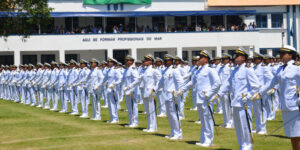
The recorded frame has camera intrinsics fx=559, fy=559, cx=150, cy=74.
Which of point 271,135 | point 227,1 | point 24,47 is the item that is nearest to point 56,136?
point 271,135

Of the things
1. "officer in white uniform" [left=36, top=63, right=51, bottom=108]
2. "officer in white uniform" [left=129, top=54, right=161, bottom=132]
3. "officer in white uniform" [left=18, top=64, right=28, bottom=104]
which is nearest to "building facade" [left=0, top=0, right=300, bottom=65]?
"officer in white uniform" [left=18, top=64, right=28, bottom=104]

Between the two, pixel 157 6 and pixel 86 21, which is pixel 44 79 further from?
pixel 157 6

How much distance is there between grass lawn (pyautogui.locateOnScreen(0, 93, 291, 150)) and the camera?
14070 mm

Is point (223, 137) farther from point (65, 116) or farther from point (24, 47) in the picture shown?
point (24, 47)

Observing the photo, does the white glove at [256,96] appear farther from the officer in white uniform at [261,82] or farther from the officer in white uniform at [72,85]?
the officer in white uniform at [72,85]

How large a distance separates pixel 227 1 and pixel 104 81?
141ft

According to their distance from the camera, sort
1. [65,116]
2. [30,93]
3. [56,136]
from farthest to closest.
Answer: [30,93] < [65,116] < [56,136]

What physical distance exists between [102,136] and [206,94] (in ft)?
12.9

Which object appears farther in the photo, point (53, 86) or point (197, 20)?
point (197, 20)

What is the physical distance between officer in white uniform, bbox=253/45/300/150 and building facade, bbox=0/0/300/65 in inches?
1784

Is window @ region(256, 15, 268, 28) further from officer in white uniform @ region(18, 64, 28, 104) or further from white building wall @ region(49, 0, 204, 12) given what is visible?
officer in white uniform @ region(18, 64, 28, 104)

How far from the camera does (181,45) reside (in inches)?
2271

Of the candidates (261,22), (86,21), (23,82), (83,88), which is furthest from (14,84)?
(261,22)

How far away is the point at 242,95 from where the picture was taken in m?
12.2
